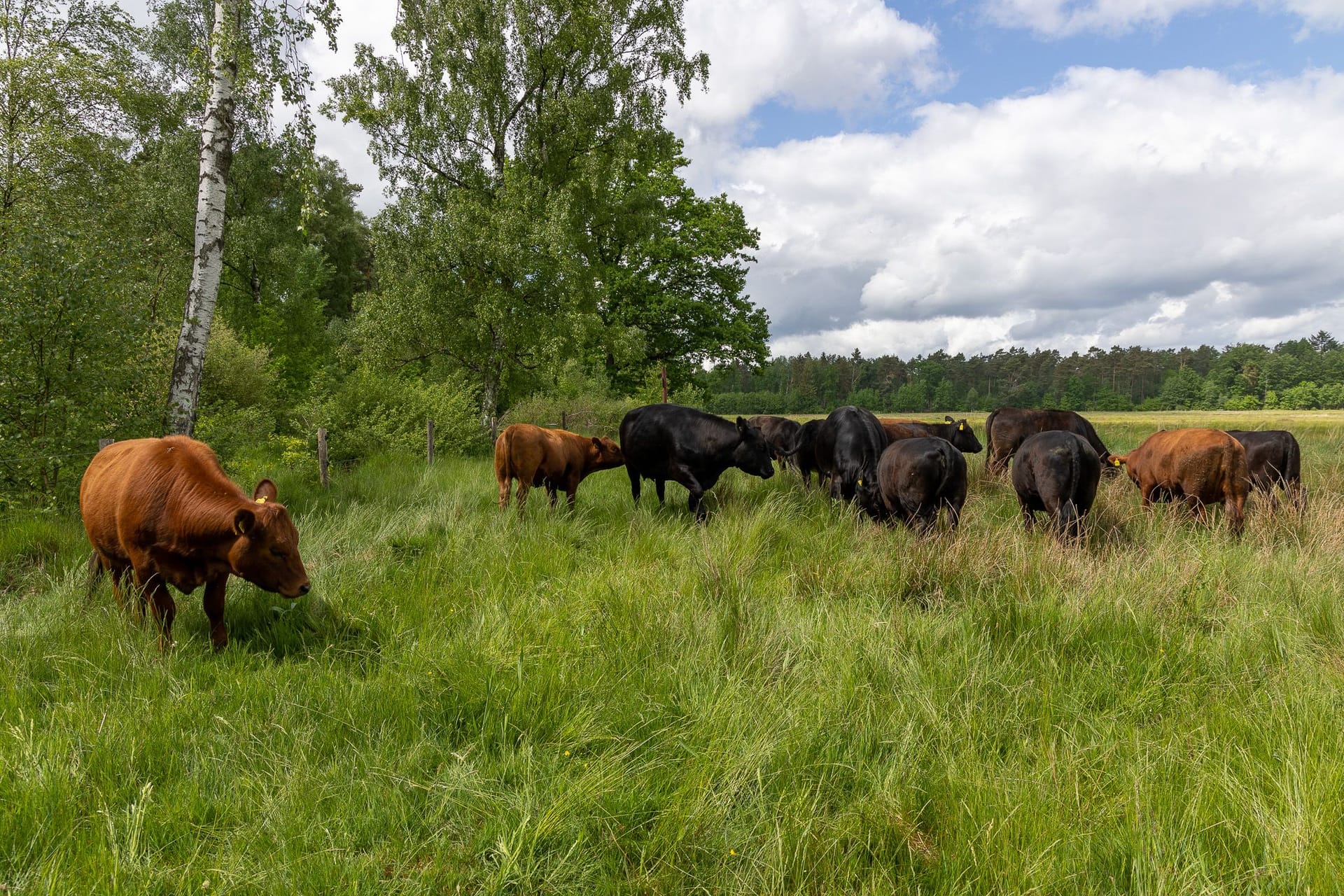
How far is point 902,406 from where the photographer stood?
118 m

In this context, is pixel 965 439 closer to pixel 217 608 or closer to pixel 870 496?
pixel 870 496

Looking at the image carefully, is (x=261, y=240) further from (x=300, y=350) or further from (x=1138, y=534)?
(x=1138, y=534)

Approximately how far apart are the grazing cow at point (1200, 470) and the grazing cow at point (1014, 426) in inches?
156

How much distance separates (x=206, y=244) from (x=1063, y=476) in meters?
11.0

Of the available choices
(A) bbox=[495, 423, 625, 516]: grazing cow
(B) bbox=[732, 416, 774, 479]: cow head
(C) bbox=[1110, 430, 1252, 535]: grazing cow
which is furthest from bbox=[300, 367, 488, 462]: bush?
(C) bbox=[1110, 430, 1252, 535]: grazing cow

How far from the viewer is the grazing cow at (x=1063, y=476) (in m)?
6.72

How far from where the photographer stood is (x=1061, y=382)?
120688 millimetres

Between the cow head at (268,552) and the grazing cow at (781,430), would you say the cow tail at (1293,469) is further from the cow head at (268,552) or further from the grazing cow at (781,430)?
the cow head at (268,552)

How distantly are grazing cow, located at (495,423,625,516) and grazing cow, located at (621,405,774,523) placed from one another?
1065 millimetres

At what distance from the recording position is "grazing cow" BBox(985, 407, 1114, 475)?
12.4 meters

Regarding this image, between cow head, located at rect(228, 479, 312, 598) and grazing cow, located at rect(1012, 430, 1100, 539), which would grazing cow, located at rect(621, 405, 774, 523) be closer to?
grazing cow, located at rect(1012, 430, 1100, 539)

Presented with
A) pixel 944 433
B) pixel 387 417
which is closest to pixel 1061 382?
pixel 944 433

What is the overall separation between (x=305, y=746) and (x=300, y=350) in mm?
29141

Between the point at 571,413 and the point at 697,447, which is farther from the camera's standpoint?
the point at 571,413
